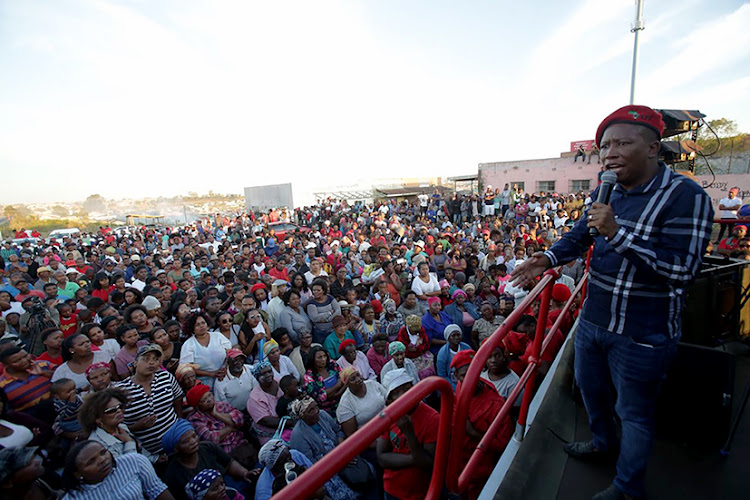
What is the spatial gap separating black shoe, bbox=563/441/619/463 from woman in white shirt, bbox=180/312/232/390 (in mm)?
3666

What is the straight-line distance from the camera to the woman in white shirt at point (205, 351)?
4.33 meters

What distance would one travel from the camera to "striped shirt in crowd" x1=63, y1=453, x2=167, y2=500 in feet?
8.04

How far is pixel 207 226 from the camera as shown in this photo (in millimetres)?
20141

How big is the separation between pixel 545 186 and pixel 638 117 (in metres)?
26.7

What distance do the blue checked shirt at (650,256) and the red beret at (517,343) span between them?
8.54ft

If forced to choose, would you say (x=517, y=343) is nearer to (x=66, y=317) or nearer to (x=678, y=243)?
(x=678, y=243)

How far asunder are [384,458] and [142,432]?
240cm

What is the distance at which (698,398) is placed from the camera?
2.00 m

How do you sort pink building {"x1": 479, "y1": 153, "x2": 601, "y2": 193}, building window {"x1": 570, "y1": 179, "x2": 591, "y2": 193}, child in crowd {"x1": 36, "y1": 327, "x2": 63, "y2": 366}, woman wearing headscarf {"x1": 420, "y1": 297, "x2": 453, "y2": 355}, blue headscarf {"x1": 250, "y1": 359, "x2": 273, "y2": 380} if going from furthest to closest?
pink building {"x1": 479, "y1": 153, "x2": 601, "y2": 193} → building window {"x1": 570, "y1": 179, "x2": 591, "y2": 193} → woman wearing headscarf {"x1": 420, "y1": 297, "x2": 453, "y2": 355} → child in crowd {"x1": 36, "y1": 327, "x2": 63, "y2": 366} → blue headscarf {"x1": 250, "y1": 359, "x2": 273, "y2": 380}

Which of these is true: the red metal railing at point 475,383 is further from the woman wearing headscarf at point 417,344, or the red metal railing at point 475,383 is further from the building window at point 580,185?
the building window at point 580,185

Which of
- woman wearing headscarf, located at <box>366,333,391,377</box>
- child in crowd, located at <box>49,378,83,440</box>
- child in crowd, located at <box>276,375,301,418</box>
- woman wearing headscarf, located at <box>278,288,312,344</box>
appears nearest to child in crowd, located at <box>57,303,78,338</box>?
child in crowd, located at <box>49,378,83,440</box>

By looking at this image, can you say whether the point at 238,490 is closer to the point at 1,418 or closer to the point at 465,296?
the point at 1,418

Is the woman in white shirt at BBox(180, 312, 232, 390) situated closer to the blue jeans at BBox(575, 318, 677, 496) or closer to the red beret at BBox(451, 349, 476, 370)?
the red beret at BBox(451, 349, 476, 370)

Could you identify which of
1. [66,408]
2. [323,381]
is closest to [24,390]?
[66,408]
